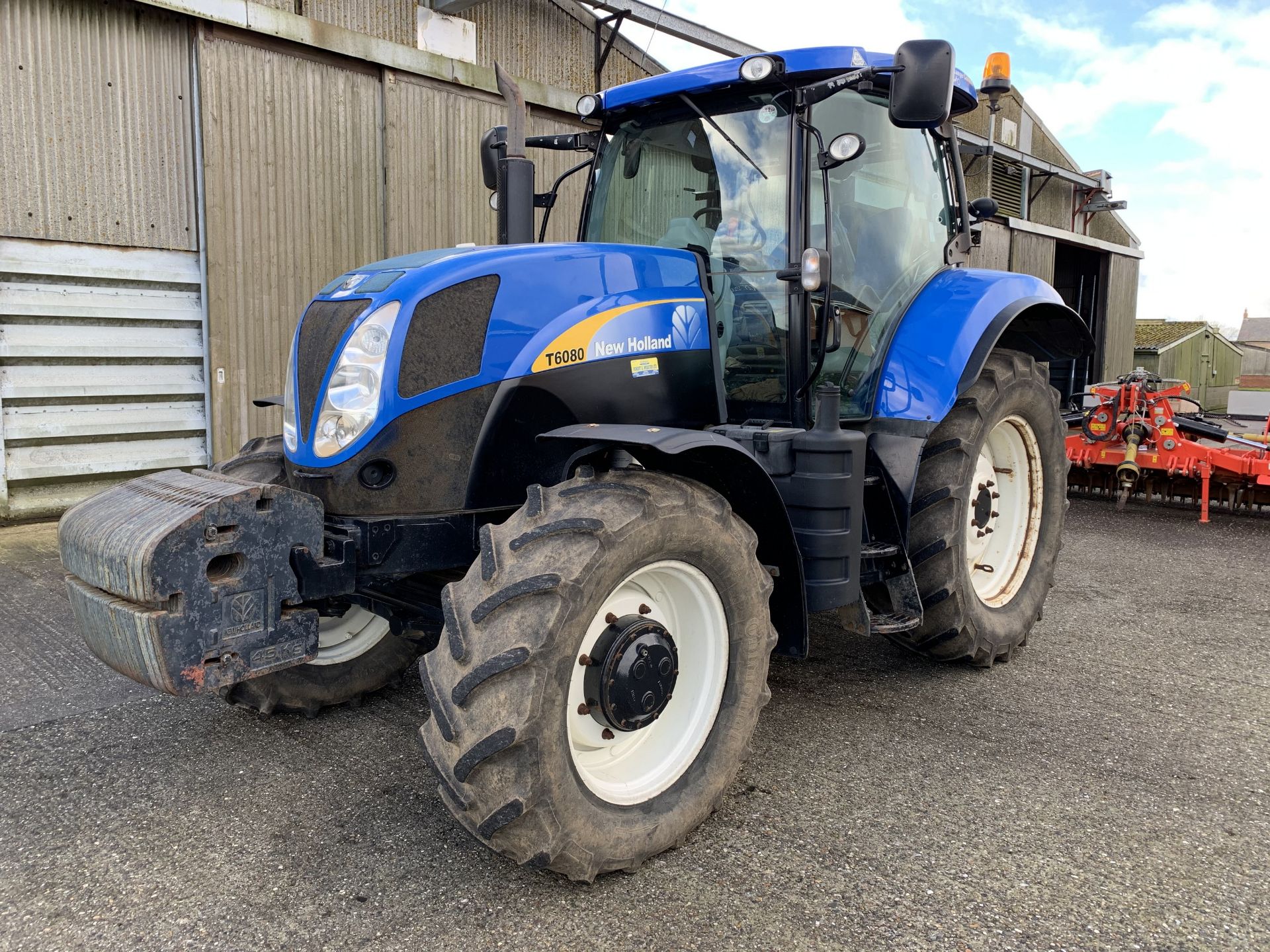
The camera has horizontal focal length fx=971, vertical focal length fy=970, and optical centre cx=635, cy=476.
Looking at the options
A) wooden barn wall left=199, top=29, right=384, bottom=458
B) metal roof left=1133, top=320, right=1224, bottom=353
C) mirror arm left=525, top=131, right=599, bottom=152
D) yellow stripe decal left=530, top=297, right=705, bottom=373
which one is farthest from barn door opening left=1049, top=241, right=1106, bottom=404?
yellow stripe decal left=530, top=297, right=705, bottom=373

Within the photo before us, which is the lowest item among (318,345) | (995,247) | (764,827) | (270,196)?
(764,827)

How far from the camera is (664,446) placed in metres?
2.39

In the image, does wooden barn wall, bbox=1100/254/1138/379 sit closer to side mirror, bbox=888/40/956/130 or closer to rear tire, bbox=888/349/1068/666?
rear tire, bbox=888/349/1068/666

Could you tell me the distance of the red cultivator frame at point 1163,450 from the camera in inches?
269

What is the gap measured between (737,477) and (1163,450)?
560 centimetres

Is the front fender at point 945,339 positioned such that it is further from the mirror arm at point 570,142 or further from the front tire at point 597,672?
the mirror arm at point 570,142

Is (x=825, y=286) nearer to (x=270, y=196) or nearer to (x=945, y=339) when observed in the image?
(x=945, y=339)

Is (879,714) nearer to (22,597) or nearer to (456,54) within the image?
(22,597)

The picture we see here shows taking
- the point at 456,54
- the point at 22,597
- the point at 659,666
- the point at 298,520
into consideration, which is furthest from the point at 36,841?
the point at 456,54

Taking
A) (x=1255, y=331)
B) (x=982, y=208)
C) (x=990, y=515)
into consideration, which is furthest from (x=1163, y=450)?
(x=1255, y=331)

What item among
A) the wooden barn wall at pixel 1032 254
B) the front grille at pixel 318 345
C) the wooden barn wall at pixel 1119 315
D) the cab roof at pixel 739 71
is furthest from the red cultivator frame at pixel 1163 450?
the wooden barn wall at pixel 1119 315

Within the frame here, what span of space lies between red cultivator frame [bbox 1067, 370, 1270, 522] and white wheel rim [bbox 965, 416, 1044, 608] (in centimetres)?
334

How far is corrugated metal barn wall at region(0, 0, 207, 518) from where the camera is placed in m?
6.30

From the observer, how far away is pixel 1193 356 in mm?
26859
